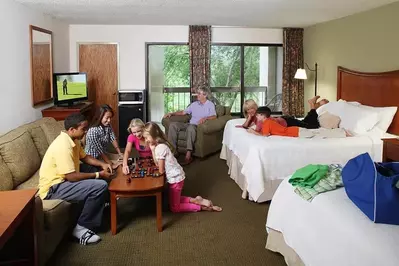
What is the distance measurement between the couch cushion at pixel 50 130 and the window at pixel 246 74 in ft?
12.1

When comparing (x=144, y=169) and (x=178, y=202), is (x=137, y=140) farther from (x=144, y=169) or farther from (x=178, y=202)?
(x=178, y=202)

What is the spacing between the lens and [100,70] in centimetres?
761

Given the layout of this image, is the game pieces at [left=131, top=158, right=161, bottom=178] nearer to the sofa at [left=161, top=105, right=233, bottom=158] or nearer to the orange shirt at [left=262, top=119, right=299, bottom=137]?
the orange shirt at [left=262, top=119, right=299, bottom=137]

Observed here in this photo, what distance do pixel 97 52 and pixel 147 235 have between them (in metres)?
5.01

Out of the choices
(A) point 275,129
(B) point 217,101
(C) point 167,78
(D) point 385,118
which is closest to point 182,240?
Answer: (A) point 275,129

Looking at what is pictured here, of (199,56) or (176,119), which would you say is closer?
(176,119)

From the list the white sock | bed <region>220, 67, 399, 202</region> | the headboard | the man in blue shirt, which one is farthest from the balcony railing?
the white sock

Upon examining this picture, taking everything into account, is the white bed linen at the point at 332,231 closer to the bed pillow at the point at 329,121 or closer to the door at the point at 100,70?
the bed pillow at the point at 329,121

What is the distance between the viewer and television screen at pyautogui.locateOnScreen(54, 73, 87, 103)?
6035 mm

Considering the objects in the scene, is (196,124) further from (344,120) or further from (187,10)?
(344,120)

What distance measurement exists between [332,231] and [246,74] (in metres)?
6.10

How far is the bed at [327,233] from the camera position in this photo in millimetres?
1856

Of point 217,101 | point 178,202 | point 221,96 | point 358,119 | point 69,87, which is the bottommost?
point 178,202

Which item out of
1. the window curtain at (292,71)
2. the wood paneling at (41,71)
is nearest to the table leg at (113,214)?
the wood paneling at (41,71)
